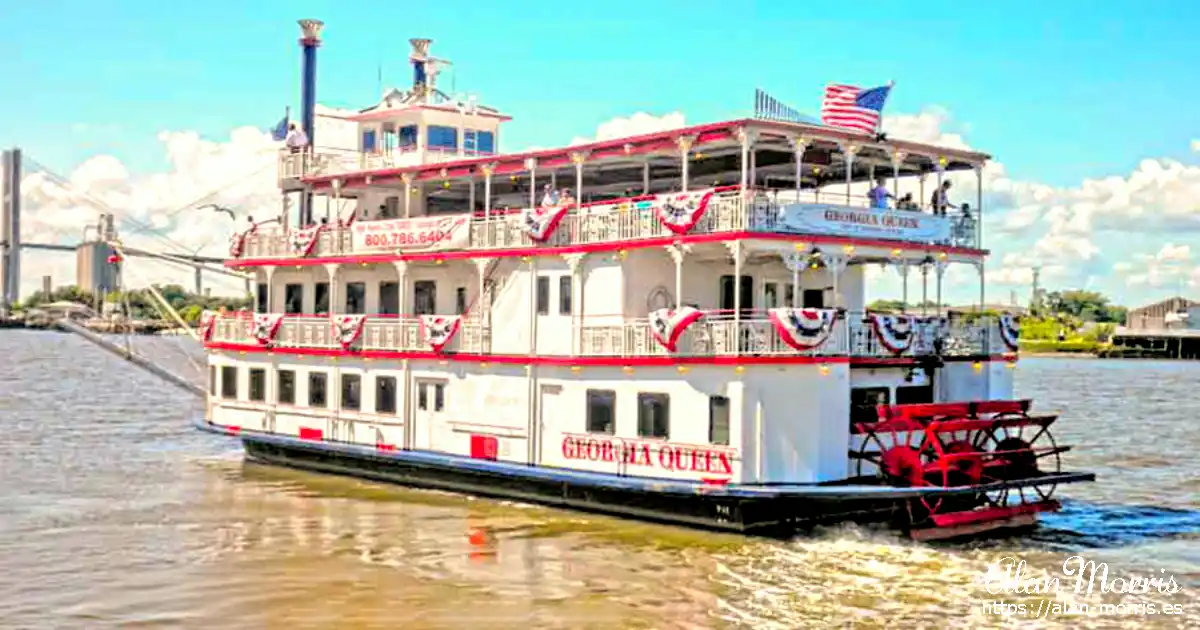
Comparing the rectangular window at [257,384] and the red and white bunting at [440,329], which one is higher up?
the red and white bunting at [440,329]

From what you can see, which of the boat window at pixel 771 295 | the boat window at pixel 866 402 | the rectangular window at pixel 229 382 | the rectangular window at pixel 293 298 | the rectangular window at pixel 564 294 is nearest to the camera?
the boat window at pixel 866 402

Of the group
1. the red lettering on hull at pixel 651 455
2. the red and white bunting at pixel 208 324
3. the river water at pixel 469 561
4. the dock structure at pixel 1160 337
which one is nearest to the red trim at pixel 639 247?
the red lettering on hull at pixel 651 455

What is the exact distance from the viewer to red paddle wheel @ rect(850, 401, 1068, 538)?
69.2ft

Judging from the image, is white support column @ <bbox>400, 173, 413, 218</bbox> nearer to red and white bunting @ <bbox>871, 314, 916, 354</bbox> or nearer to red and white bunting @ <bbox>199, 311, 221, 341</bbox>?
red and white bunting @ <bbox>199, 311, 221, 341</bbox>

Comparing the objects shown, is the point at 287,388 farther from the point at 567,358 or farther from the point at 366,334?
the point at 567,358

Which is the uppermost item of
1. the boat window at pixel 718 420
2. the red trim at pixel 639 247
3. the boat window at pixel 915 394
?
the red trim at pixel 639 247

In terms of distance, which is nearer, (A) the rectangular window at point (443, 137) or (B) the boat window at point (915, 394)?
(B) the boat window at point (915, 394)

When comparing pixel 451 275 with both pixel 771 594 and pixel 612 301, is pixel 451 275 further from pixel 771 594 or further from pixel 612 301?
pixel 771 594

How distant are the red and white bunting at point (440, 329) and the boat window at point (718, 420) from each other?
6248 millimetres

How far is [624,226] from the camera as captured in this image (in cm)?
2286

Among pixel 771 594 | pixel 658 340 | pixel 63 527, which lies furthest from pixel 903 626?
pixel 63 527

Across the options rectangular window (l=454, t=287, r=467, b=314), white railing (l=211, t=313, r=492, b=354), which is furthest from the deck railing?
rectangular window (l=454, t=287, r=467, b=314)

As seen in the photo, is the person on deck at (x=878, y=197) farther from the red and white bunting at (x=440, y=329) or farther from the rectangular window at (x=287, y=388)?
the rectangular window at (x=287, y=388)

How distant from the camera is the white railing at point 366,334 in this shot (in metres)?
25.6
